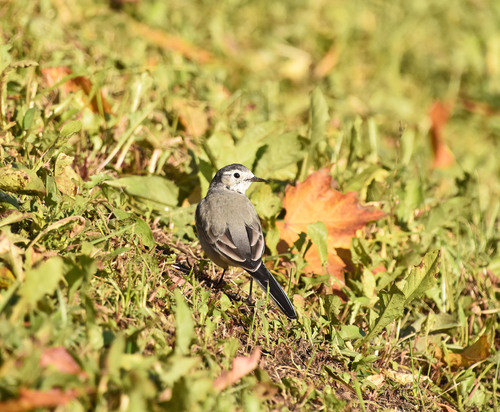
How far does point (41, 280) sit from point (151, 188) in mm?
2173

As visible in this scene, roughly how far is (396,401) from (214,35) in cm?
571

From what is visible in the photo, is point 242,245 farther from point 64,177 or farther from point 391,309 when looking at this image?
point 64,177

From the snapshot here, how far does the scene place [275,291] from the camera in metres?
4.25

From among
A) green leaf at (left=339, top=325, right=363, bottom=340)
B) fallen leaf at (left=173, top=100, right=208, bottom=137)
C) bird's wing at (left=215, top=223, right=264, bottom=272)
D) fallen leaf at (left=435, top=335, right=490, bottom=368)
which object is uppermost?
fallen leaf at (left=173, top=100, right=208, bottom=137)

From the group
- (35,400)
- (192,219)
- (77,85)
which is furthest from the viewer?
(77,85)

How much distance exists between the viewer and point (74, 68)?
608 cm

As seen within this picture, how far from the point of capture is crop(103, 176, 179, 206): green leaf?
4.95 m

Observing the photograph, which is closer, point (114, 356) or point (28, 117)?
point (114, 356)

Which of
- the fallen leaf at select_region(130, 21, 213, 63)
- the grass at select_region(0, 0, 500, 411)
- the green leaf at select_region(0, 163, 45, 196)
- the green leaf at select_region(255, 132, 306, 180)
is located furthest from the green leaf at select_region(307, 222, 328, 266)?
the fallen leaf at select_region(130, 21, 213, 63)

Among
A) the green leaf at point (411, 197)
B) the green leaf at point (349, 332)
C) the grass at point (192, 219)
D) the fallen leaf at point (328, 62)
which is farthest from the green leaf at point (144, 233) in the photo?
the fallen leaf at point (328, 62)

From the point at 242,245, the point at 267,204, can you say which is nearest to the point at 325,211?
the point at 267,204

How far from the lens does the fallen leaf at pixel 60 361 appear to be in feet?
9.32

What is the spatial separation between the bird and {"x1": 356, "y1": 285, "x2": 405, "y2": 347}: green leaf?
595 mm

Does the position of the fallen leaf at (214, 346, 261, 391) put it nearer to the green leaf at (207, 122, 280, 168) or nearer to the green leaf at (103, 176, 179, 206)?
the green leaf at (103, 176, 179, 206)
